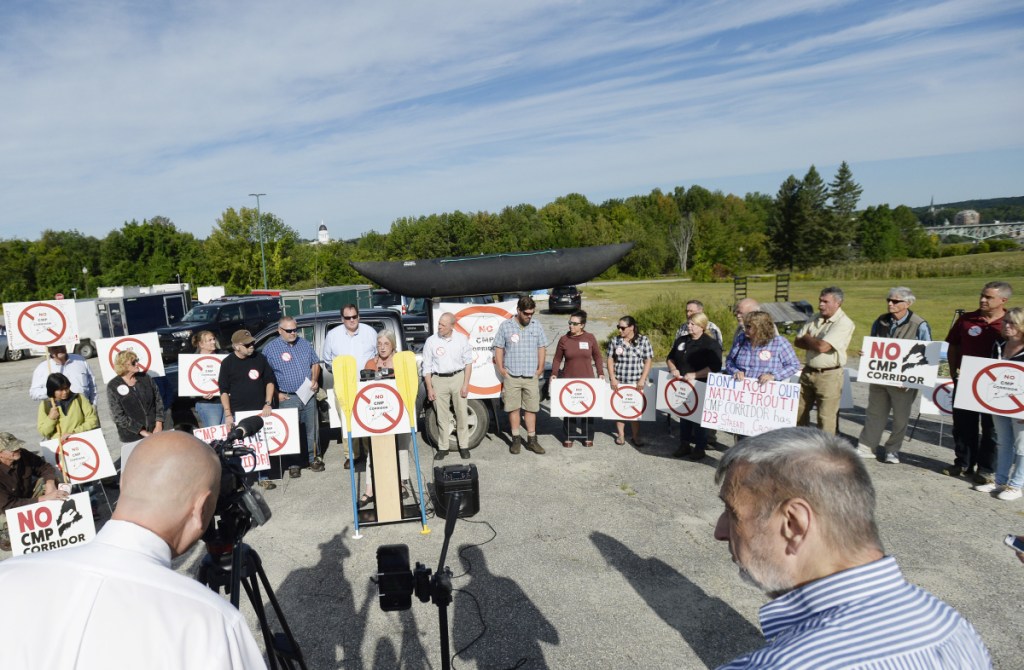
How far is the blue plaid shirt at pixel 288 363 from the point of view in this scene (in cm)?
705

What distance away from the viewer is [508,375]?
746cm

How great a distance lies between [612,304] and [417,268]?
82.8 feet

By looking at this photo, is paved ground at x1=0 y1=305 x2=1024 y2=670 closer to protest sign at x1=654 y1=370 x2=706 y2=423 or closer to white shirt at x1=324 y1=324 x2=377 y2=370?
protest sign at x1=654 y1=370 x2=706 y2=423

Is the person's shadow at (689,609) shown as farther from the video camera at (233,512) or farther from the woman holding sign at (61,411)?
the woman holding sign at (61,411)

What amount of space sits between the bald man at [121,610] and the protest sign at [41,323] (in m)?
6.08

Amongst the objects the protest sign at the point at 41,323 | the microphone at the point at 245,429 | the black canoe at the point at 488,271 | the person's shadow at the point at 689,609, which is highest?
the black canoe at the point at 488,271

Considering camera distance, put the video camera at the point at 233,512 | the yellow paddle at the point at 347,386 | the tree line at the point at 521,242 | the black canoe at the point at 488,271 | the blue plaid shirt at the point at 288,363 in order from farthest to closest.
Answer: the tree line at the point at 521,242 → the black canoe at the point at 488,271 → the blue plaid shirt at the point at 288,363 → the yellow paddle at the point at 347,386 → the video camera at the point at 233,512

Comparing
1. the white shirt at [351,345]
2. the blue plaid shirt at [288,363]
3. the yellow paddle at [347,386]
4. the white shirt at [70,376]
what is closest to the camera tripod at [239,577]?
the yellow paddle at [347,386]

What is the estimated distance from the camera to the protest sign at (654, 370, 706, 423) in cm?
677

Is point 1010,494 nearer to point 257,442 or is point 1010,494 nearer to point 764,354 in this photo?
point 764,354

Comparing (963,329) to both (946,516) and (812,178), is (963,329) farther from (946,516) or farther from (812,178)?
(812,178)

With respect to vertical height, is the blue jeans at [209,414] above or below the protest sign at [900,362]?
below

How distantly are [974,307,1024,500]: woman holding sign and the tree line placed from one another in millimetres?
38622

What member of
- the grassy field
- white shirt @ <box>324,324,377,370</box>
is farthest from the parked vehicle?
white shirt @ <box>324,324,377,370</box>
